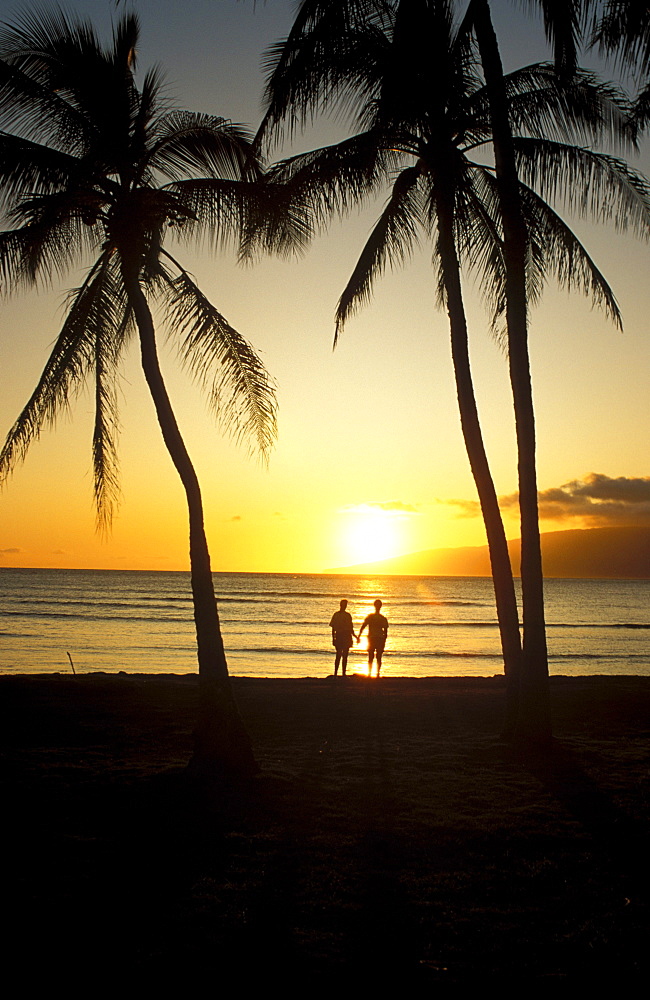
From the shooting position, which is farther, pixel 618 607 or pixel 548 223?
pixel 618 607

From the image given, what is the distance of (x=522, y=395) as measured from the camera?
31.7 feet

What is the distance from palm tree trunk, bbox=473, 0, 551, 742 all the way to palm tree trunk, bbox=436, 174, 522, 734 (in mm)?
363

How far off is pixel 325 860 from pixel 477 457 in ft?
19.2

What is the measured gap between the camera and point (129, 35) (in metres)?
9.70

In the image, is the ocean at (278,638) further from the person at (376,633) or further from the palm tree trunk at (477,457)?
the palm tree trunk at (477,457)

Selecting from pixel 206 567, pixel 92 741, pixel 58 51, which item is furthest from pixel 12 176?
pixel 92 741

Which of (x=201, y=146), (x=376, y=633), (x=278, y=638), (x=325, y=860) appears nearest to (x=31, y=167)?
(x=201, y=146)

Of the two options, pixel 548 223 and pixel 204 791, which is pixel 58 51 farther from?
pixel 204 791

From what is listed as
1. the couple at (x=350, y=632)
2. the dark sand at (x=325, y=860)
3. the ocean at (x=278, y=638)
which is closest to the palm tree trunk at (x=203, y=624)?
the dark sand at (x=325, y=860)

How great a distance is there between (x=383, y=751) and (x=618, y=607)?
63.4 meters

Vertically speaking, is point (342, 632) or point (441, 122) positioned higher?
point (441, 122)

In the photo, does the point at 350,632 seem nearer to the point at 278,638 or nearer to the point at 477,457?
the point at 477,457

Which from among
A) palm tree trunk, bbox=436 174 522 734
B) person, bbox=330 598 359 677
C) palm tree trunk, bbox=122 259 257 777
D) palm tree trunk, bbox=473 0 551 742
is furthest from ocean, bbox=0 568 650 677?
palm tree trunk, bbox=122 259 257 777

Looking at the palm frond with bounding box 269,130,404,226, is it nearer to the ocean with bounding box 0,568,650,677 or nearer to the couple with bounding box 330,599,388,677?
the couple with bounding box 330,599,388,677
